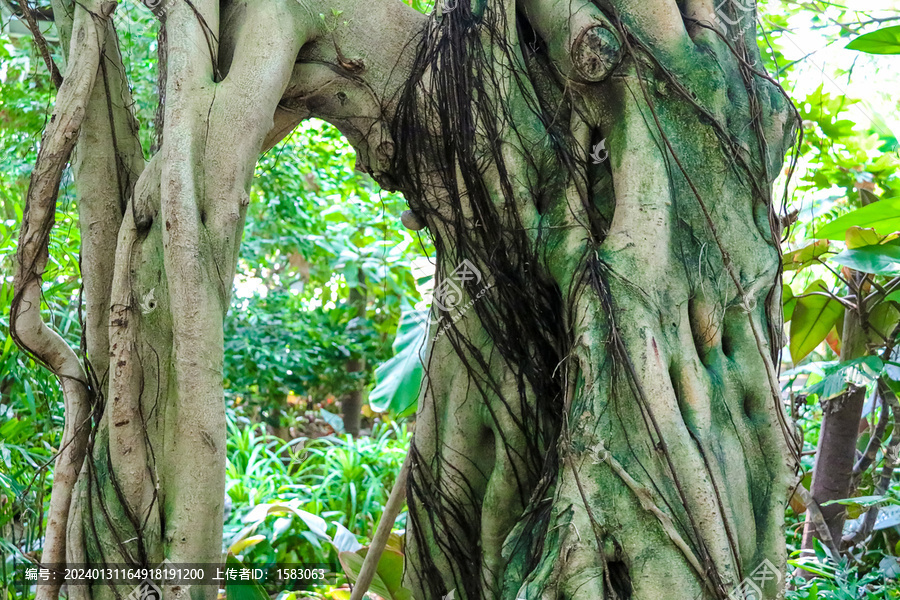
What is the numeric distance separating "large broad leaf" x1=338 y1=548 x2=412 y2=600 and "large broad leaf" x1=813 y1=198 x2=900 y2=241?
188 cm

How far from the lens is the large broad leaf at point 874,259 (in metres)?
2.54

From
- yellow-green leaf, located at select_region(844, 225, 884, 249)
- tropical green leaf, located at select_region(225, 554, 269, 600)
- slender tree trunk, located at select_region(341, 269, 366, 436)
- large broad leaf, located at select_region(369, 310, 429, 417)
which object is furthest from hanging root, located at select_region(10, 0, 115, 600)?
slender tree trunk, located at select_region(341, 269, 366, 436)

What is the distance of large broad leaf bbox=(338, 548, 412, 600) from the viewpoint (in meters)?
2.64

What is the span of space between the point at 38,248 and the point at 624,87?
5.46 ft

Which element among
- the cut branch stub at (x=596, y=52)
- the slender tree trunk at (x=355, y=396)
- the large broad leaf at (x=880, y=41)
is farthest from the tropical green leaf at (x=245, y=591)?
the slender tree trunk at (x=355, y=396)

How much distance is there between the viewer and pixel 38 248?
6.85 ft

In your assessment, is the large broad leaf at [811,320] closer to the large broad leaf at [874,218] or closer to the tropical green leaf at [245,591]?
the large broad leaf at [874,218]

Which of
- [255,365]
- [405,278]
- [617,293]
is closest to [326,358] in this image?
[255,365]

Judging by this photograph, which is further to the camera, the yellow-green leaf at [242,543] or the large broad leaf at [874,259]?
the yellow-green leaf at [242,543]

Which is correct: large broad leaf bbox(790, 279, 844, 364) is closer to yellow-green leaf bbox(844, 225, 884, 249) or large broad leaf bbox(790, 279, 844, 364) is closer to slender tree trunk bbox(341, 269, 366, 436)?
yellow-green leaf bbox(844, 225, 884, 249)

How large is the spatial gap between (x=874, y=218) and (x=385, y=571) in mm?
2066

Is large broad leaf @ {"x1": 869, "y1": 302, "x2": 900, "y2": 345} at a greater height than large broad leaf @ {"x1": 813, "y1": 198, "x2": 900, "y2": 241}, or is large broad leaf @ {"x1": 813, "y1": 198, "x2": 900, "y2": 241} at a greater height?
large broad leaf @ {"x1": 813, "y1": 198, "x2": 900, "y2": 241}

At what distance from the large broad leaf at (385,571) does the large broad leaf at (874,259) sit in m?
1.86

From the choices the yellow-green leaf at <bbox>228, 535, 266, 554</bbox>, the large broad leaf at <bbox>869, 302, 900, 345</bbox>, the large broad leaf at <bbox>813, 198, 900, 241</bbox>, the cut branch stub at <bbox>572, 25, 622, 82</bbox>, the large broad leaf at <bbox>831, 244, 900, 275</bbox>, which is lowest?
the yellow-green leaf at <bbox>228, 535, 266, 554</bbox>
